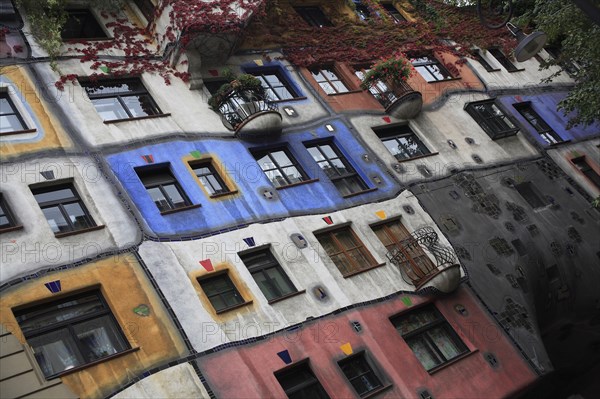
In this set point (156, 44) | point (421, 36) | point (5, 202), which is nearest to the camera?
point (5, 202)

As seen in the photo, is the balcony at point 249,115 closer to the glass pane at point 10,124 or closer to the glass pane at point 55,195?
the glass pane at point 55,195

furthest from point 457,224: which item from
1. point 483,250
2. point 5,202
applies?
point 5,202

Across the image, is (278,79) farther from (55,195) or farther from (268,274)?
(55,195)

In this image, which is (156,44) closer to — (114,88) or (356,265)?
(114,88)

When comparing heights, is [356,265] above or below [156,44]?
below

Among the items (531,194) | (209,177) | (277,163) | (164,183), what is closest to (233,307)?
(164,183)

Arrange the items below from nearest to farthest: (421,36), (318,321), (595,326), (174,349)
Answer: (174,349), (318,321), (595,326), (421,36)
